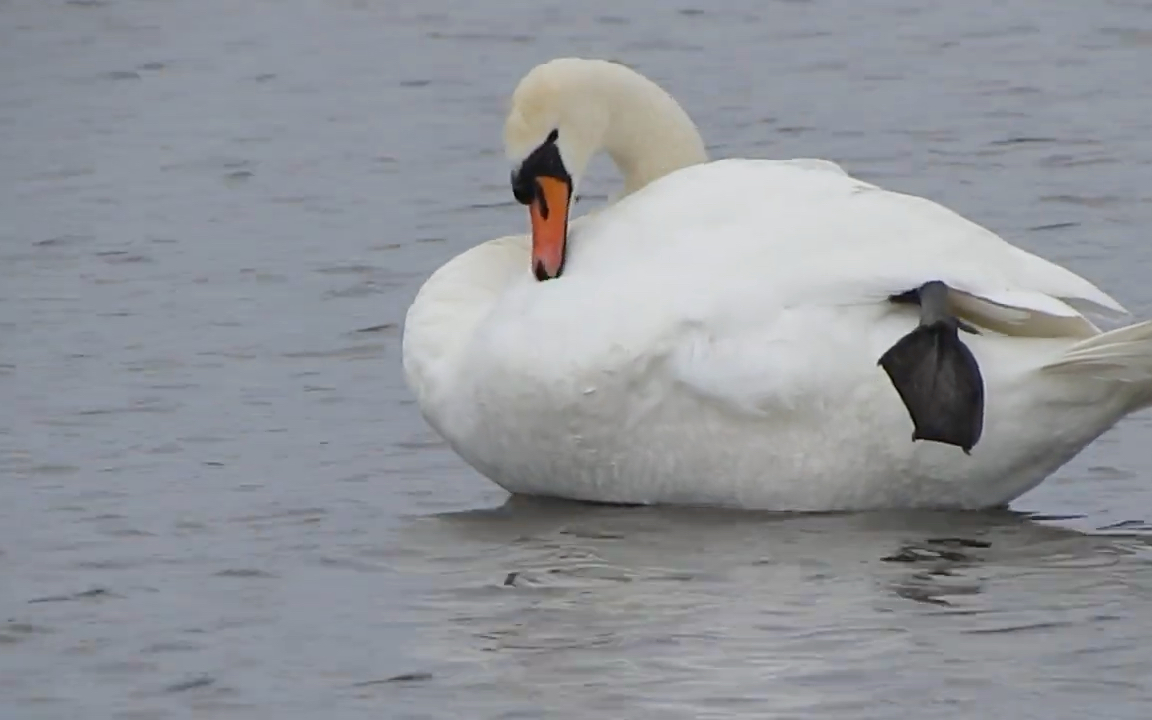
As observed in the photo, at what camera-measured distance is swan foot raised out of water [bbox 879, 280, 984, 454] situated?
6.69 metres

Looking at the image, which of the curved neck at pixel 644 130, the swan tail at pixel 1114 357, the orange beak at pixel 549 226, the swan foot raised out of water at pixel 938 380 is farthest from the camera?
Result: the curved neck at pixel 644 130

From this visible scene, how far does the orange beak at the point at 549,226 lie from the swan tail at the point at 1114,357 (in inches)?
50.4

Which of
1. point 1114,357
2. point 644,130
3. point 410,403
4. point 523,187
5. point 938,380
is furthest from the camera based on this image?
point 410,403

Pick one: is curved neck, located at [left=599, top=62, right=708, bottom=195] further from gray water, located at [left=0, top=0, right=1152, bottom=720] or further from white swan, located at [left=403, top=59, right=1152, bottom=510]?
gray water, located at [left=0, top=0, right=1152, bottom=720]

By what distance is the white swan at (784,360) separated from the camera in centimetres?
692

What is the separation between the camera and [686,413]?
7.05 metres

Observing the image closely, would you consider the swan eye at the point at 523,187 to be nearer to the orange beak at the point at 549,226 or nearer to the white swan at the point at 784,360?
the orange beak at the point at 549,226

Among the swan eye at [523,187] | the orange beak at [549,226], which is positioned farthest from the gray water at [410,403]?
the swan eye at [523,187]

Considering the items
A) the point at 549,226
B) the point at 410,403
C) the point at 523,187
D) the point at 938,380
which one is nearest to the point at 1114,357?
the point at 938,380

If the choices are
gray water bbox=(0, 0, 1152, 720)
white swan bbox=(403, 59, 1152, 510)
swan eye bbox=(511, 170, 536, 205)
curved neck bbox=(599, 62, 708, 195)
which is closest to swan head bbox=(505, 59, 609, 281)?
swan eye bbox=(511, 170, 536, 205)

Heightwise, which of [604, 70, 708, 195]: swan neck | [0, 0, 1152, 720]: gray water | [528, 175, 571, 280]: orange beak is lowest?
[0, 0, 1152, 720]: gray water

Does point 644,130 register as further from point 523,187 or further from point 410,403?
point 410,403

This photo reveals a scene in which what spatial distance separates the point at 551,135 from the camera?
7.83 m

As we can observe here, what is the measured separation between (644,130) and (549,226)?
602 millimetres
